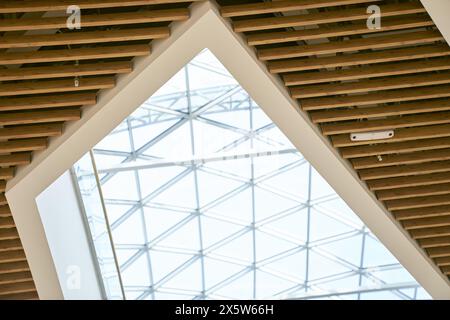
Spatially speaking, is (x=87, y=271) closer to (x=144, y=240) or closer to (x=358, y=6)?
(x=358, y=6)

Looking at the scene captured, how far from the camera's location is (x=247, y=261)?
24609mm

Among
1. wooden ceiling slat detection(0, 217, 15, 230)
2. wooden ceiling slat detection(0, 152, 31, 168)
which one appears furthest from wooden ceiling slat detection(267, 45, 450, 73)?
wooden ceiling slat detection(0, 217, 15, 230)

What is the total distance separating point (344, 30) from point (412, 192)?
358 centimetres

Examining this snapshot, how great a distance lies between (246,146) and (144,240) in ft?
16.0

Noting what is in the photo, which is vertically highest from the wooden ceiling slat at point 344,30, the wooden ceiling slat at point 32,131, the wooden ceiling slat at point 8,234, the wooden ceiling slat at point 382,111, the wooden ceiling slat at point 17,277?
the wooden ceiling slat at point 344,30

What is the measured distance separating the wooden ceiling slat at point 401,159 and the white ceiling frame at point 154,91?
228 millimetres

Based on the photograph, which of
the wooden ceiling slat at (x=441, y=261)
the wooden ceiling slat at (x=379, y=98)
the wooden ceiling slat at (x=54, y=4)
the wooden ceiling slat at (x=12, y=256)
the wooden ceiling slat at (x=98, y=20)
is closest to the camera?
the wooden ceiling slat at (x=54, y=4)

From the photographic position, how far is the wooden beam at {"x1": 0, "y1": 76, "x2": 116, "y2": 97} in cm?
1070

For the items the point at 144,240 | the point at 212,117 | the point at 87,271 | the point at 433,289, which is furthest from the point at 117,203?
the point at 433,289

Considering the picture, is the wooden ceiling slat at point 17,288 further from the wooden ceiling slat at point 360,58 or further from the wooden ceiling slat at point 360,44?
the wooden ceiling slat at point 360,44

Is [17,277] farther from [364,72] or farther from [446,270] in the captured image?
[446,270]

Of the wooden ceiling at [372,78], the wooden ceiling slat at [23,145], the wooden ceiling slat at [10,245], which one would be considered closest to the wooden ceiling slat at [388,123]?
the wooden ceiling at [372,78]

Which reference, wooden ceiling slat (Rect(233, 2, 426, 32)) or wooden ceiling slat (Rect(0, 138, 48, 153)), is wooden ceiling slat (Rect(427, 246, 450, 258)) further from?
wooden ceiling slat (Rect(0, 138, 48, 153))

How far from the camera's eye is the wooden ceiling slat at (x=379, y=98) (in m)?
11.2
